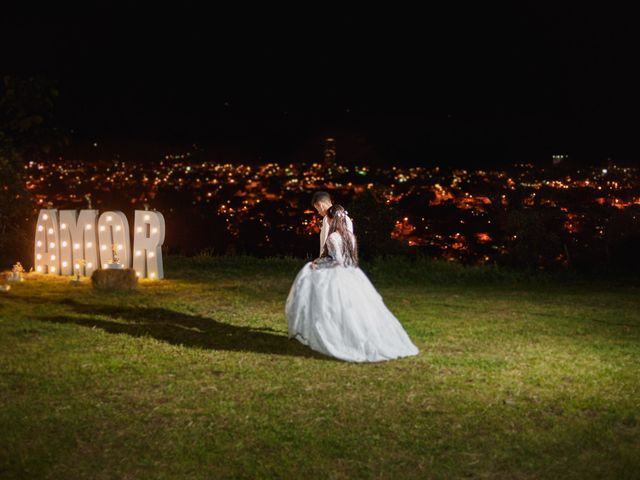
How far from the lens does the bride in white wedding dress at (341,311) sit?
11.2m

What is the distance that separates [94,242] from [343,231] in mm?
11195

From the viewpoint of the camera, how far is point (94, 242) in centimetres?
2111

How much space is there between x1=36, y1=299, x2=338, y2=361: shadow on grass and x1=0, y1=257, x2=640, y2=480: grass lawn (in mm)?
48

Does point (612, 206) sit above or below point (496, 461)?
above

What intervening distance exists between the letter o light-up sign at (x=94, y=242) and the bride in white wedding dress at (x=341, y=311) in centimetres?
935

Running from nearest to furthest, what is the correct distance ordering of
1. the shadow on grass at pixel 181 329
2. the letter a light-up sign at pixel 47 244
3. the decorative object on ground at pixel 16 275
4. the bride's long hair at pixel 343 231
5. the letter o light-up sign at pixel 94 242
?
the bride's long hair at pixel 343 231 → the shadow on grass at pixel 181 329 → the decorative object on ground at pixel 16 275 → the letter o light-up sign at pixel 94 242 → the letter a light-up sign at pixel 47 244

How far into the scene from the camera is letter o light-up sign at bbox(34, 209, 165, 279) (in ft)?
67.2

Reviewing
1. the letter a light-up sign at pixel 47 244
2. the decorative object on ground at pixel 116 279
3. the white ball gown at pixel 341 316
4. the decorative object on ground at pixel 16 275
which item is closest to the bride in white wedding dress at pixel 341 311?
the white ball gown at pixel 341 316

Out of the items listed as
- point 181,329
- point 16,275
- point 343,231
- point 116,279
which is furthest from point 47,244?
point 343,231

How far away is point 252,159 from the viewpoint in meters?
62.4

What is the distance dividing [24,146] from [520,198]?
14648mm

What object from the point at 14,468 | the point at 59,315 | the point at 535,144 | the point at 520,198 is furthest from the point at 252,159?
the point at 14,468

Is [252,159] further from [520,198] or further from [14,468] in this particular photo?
[14,468]

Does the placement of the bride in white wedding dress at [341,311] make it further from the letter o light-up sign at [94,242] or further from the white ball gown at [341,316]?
the letter o light-up sign at [94,242]
